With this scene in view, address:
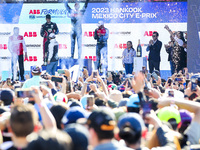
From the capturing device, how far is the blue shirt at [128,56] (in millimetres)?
17484

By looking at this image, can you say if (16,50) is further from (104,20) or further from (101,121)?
(101,121)

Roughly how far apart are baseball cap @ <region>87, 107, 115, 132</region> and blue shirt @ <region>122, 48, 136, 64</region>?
14.8 metres

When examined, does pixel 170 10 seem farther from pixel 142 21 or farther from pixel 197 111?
pixel 197 111

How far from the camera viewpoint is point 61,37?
18172 mm

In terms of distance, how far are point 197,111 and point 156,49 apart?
14.0m

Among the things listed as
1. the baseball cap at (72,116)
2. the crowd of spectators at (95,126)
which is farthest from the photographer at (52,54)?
the baseball cap at (72,116)

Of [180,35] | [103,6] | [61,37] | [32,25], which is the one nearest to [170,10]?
[180,35]

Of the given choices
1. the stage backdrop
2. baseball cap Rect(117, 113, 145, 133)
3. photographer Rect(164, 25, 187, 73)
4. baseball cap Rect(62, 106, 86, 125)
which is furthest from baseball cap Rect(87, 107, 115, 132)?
the stage backdrop

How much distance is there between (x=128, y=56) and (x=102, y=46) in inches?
48.5

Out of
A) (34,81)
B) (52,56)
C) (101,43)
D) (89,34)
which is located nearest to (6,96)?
(34,81)

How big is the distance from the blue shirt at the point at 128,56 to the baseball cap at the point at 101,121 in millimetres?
14792

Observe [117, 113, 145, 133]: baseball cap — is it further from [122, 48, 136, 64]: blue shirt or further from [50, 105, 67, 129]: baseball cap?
[122, 48, 136, 64]: blue shirt

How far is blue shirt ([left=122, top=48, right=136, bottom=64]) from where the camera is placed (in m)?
17.5

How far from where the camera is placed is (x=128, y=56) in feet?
57.6
